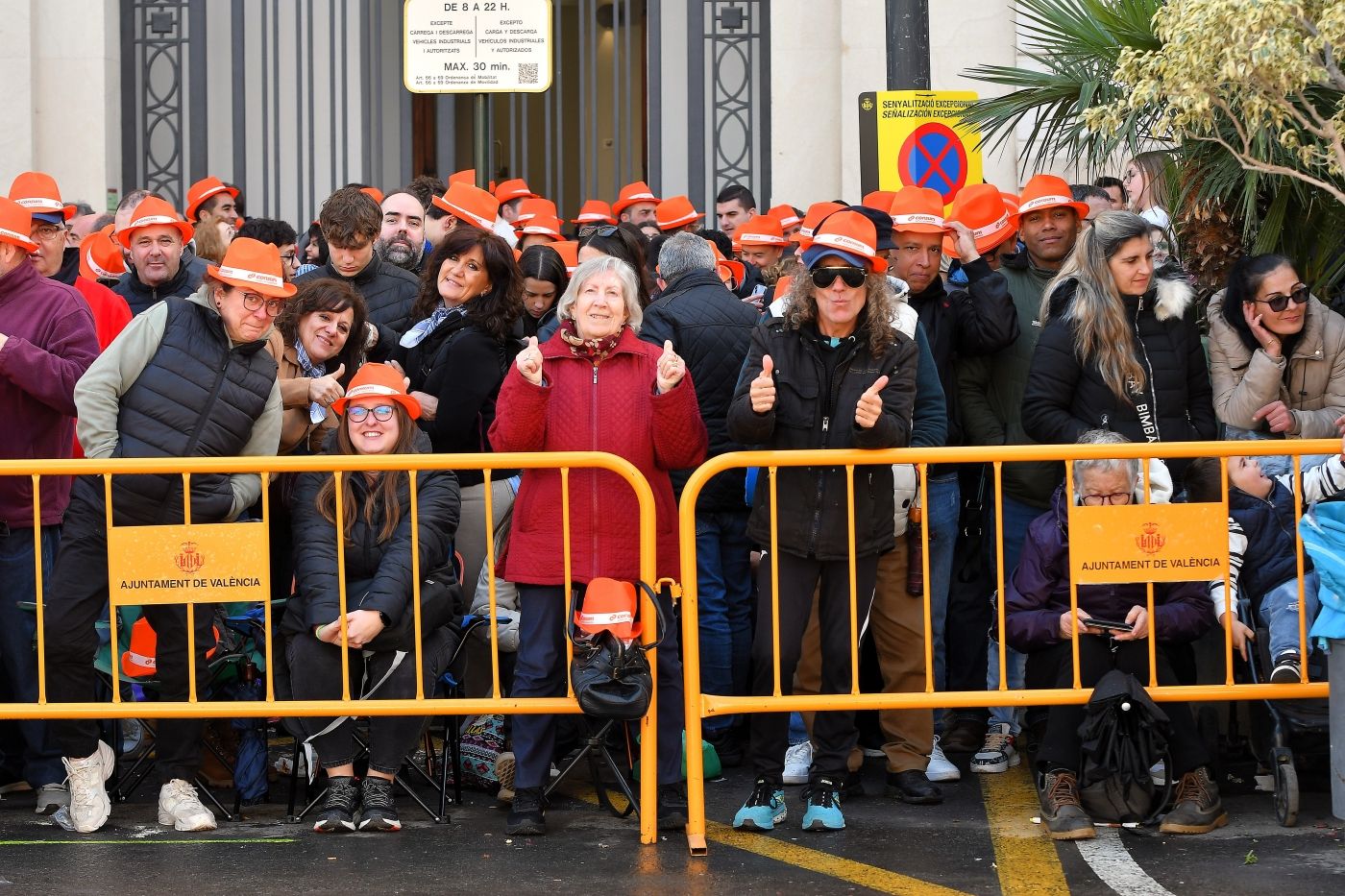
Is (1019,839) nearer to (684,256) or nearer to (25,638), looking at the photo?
(684,256)

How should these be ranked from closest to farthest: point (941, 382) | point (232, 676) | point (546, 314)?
point (232, 676) < point (941, 382) < point (546, 314)

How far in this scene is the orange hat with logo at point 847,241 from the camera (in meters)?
6.39

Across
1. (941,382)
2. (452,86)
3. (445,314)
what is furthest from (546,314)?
(452,86)

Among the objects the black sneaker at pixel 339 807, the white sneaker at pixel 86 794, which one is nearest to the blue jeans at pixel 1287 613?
the black sneaker at pixel 339 807

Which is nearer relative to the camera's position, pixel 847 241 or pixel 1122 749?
pixel 1122 749

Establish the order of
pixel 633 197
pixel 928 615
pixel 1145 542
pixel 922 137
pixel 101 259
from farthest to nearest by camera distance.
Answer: pixel 633 197, pixel 101 259, pixel 922 137, pixel 928 615, pixel 1145 542

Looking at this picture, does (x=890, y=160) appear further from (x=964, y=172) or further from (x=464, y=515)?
(x=464, y=515)

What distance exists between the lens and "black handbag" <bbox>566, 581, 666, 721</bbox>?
6.05 metres

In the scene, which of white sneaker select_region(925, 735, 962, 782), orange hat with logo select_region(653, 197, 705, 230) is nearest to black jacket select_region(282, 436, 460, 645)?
white sneaker select_region(925, 735, 962, 782)

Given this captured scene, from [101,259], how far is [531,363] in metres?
3.99

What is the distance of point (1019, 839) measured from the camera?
20.4 feet

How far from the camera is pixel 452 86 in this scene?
1356 centimetres

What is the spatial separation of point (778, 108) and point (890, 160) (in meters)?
4.85

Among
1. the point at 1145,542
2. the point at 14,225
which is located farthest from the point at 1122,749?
the point at 14,225
